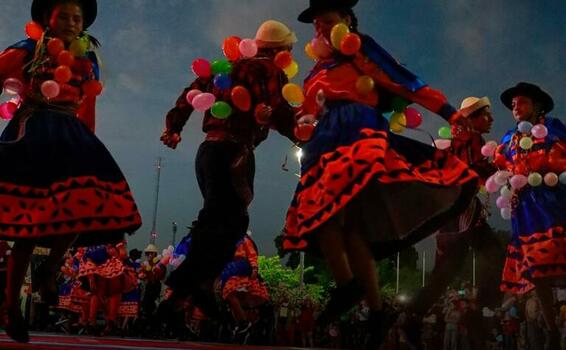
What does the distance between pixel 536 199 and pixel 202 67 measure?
119 inches

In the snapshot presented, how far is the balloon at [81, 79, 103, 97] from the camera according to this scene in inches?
163

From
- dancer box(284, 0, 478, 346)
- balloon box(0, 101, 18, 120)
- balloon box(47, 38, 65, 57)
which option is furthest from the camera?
balloon box(0, 101, 18, 120)

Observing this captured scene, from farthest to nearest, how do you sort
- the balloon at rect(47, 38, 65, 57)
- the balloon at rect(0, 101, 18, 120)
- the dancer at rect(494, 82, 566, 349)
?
the dancer at rect(494, 82, 566, 349), the balloon at rect(0, 101, 18, 120), the balloon at rect(47, 38, 65, 57)

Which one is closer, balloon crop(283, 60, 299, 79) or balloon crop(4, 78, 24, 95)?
balloon crop(4, 78, 24, 95)

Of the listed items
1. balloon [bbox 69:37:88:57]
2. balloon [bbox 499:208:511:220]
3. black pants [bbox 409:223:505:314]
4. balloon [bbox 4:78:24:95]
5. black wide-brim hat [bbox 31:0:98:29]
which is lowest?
black pants [bbox 409:223:505:314]

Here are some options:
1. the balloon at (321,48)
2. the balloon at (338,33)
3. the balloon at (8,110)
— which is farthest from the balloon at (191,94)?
the balloon at (338,33)

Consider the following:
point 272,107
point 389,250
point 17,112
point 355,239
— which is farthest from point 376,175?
point 17,112

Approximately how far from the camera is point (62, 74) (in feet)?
13.0

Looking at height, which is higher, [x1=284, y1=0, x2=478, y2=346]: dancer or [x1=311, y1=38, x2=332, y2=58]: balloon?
[x1=311, y1=38, x2=332, y2=58]: balloon

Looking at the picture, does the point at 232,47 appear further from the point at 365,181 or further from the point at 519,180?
the point at 519,180

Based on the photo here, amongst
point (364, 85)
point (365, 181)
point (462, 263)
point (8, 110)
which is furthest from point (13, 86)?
point (462, 263)

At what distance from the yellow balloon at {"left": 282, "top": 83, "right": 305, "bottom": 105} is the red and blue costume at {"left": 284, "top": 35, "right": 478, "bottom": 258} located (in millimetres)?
310

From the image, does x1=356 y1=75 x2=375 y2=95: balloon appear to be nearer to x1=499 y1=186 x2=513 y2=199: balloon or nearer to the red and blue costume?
the red and blue costume

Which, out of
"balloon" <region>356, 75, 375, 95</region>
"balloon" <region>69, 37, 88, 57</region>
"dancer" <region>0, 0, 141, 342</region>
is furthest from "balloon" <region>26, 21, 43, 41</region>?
"balloon" <region>356, 75, 375, 95</region>
